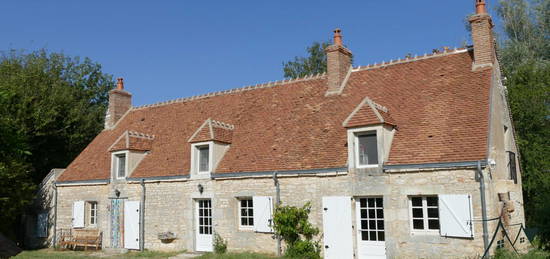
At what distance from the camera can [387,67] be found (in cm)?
1677

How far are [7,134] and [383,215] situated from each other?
9.15 meters

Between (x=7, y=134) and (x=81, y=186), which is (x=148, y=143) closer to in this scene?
(x=81, y=186)

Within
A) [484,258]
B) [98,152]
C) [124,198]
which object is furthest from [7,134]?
[98,152]

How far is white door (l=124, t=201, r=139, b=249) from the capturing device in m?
17.7

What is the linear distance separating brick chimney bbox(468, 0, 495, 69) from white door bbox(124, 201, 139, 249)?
12.8 m

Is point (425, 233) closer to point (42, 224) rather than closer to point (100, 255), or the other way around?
point (100, 255)

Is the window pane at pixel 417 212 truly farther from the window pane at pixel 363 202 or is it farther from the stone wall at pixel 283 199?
the window pane at pixel 363 202

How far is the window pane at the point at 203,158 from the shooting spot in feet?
54.3

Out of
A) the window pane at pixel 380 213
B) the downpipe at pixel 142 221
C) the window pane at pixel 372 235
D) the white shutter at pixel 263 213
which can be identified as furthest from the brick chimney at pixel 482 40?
the downpipe at pixel 142 221

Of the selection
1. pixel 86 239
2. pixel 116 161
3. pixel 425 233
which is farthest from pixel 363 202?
pixel 86 239

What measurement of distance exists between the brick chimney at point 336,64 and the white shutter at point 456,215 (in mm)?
6217

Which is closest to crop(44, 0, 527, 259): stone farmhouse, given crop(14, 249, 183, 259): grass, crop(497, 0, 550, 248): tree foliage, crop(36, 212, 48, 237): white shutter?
crop(14, 249, 183, 259): grass

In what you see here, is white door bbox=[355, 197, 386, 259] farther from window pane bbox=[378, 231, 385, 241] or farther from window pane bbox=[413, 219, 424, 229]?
window pane bbox=[413, 219, 424, 229]

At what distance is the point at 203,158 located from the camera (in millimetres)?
16656
